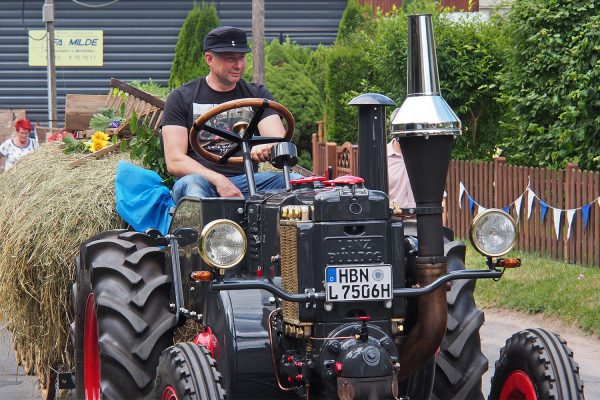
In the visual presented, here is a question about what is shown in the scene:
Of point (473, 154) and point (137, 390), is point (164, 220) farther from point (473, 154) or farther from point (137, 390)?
point (473, 154)

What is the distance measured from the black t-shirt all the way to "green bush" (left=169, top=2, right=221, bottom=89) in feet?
69.0

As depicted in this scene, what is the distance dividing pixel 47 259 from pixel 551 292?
17.8ft

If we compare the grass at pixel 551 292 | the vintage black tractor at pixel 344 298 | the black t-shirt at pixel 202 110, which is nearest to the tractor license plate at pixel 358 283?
the vintage black tractor at pixel 344 298

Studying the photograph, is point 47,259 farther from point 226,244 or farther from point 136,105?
point 226,244

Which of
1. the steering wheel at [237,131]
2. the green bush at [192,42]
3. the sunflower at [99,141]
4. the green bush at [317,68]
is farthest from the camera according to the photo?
the green bush at [192,42]

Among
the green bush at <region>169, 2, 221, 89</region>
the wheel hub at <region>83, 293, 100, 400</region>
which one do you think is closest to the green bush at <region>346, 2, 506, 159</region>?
the green bush at <region>169, 2, 221, 89</region>

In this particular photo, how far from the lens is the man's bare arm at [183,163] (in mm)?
6207

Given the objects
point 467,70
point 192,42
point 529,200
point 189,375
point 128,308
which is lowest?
point 189,375

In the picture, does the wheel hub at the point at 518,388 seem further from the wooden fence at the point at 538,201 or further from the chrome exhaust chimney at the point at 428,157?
the wooden fence at the point at 538,201

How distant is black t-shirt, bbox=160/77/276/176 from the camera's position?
266 inches

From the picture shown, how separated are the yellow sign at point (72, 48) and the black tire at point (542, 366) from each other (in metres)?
27.8

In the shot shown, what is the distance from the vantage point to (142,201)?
688cm

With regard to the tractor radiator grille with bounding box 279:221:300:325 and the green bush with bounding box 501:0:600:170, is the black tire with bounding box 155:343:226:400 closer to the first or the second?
the tractor radiator grille with bounding box 279:221:300:325

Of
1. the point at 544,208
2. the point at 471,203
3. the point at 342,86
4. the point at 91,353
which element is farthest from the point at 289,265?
the point at 342,86
